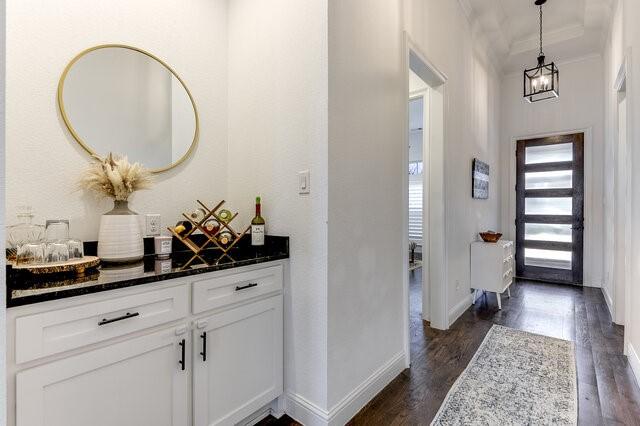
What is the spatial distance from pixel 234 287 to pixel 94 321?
56 cm

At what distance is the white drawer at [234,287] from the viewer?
137 centimetres

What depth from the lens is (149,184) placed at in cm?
160

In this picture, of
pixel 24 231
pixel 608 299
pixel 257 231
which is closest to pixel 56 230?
pixel 24 231

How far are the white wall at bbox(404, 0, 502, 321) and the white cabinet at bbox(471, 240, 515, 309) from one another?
0.34 ft

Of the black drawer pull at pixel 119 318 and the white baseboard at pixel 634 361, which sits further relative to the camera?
the white baseboard at pixel 634 361

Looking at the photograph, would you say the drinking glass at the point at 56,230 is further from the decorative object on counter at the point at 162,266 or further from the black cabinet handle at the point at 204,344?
the black cabinet handle at the point at 204,344

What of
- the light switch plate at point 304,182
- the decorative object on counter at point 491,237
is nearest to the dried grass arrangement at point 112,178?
the light switch plate at point 304,182

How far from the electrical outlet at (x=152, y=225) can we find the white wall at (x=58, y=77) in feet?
0.15

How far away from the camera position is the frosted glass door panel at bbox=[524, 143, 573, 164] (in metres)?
4.64

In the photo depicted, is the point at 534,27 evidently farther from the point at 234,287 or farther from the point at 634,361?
the point at 234,287

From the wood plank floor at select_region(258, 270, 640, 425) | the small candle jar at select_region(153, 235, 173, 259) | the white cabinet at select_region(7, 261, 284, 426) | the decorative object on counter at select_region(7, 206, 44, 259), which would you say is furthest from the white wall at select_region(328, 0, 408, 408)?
the decorative object on counter at select_region(7, 206, 44, 259)

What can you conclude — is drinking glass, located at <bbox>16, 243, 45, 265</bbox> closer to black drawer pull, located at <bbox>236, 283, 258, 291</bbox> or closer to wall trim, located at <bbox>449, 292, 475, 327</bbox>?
black drawer pull, located at <bbox>236, 283, 258, 291</bbox>

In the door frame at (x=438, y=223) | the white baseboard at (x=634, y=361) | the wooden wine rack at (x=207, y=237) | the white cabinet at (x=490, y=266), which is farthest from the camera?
the white cabinet at (x=490, y=266)

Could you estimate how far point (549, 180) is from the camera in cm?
478
